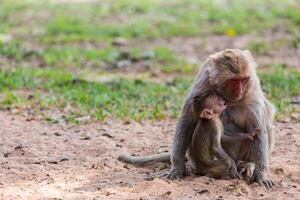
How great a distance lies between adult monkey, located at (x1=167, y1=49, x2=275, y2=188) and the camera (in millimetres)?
6781

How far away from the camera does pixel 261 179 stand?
6934mm

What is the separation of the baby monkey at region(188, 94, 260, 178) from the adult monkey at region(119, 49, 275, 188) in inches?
4.2

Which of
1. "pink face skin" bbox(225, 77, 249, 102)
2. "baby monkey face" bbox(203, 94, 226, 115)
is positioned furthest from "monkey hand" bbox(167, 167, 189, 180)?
"pink face skin" bbox(225, 77, 249, 102)

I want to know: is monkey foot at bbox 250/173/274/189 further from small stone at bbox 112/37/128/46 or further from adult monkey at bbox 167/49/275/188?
small stone at bbox 112/37/128/46

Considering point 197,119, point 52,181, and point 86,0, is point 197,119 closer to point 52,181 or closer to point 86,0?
point 52,181

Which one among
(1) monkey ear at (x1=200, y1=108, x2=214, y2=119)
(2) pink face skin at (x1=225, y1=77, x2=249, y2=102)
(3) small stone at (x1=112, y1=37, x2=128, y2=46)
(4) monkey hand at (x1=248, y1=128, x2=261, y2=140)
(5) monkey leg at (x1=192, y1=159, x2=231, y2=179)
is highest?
(2) pink face skin at (x1=225, y1=77, x2=249, y2=102)

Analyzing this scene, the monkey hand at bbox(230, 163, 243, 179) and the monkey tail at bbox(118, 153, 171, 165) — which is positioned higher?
the monkey hand at bbox(230, 163, 243, 179)

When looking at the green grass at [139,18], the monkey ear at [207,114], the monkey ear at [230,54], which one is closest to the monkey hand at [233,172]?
the monkey ear at [207,114]

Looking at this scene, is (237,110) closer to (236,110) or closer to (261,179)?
(236,110)

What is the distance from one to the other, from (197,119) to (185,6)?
12158 mm

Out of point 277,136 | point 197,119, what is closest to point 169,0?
point 277,136

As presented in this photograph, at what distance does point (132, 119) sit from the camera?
968 cm

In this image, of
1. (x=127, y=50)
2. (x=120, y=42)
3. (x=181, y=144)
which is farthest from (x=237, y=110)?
(x=120, y=42)

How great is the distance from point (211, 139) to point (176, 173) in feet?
1.82
